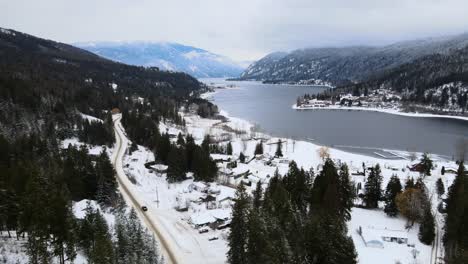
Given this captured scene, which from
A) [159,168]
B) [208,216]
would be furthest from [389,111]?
[208,216]

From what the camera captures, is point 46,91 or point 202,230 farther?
point 46,91

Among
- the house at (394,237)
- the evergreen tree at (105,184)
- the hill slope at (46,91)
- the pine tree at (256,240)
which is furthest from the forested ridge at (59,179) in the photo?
the house at (394,237)

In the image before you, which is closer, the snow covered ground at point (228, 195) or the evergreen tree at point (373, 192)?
the snow covered ground at point (228, 195)

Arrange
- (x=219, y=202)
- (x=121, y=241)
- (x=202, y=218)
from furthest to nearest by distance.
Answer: (x=219, y=202), (x=202, y=218), (x=121, y=241)

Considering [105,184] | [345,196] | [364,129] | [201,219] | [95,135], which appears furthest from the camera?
[364,129]

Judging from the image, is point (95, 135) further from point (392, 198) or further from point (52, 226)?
point (392, 198)

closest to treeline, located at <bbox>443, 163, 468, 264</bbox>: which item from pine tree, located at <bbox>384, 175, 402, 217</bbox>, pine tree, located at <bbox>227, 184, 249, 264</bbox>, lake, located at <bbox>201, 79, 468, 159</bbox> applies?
pine tree, located at <bbox>384, 175, 402, 217</bbox>

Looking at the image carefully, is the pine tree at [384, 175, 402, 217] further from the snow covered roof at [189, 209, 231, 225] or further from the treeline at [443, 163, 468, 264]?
the snow covered roof at [189, 209, 231, 225]

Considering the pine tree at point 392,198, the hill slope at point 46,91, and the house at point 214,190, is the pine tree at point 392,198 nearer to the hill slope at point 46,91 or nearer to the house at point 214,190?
the house at point 214,190

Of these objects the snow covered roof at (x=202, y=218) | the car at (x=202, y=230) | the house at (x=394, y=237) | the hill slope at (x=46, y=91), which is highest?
the hill slope at (x=46, y=91)
